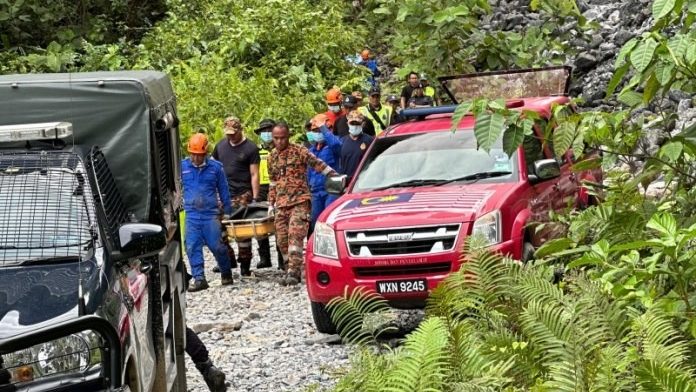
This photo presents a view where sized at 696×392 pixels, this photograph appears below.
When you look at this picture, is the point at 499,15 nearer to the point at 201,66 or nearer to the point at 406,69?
the point at 201,66

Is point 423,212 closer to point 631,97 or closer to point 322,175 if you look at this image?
point 631,97

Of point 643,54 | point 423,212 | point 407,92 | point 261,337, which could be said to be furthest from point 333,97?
point 643,54

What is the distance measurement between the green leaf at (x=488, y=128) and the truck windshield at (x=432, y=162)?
5339 mm

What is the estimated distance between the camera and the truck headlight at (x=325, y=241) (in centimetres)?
1123

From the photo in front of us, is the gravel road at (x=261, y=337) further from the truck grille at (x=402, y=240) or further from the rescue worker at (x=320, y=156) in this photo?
the rescue worker at (x=320, y=156)

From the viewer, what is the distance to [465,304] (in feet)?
19.2

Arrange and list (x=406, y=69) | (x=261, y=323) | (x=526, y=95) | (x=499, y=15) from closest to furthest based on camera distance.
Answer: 1. (x=261, y=323)
2. (x=526, y=95)
3. (x=406, y=69)
4. (x=499, y=15)

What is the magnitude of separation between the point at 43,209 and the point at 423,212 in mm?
4626

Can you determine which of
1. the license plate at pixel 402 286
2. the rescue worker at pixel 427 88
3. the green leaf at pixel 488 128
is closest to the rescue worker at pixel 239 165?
the rescue worker at pixel 427 88

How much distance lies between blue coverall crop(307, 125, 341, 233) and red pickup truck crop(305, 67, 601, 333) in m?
3.00

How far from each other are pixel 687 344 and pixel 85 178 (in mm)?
3479

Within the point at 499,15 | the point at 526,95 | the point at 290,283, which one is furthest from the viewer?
the point at 499,15

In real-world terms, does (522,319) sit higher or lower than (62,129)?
lower

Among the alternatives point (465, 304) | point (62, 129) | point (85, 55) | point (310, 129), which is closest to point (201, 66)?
point (85, 55)
